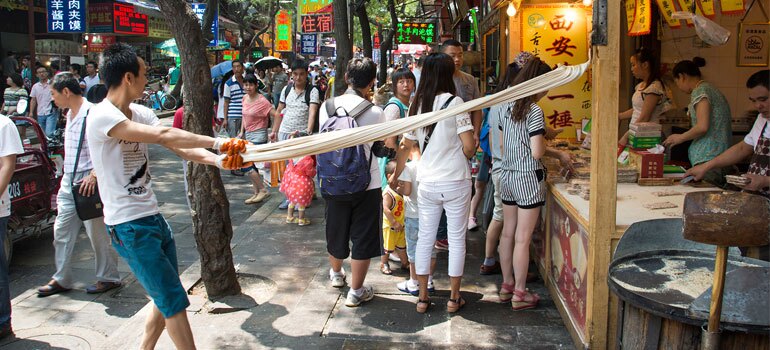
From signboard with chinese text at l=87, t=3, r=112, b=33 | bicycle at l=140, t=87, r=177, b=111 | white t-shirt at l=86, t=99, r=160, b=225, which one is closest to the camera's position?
white t-shirt at l=86, t=99, r=160, b=225

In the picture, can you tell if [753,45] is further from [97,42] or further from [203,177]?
[97,42]

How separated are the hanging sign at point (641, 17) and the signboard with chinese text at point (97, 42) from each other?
20856 millimetres

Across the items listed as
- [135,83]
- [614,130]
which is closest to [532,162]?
[614,130]

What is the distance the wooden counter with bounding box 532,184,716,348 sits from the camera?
150 inches

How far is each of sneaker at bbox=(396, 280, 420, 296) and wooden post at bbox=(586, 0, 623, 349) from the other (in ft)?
5.20

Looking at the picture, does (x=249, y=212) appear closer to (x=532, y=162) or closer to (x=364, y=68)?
(x=364, y=68)

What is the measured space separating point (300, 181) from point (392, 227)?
1817 millimetres

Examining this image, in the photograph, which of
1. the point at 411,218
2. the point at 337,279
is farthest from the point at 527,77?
the point at 337,279

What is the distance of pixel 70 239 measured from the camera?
5633 millimetres

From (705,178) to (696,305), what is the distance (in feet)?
9.77

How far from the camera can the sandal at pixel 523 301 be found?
4.82 m

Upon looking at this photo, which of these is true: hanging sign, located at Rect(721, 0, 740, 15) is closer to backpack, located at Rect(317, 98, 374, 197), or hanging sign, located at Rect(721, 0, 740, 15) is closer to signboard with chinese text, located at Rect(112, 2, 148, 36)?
backpack, located at Rect(317, 98, 374, 197)

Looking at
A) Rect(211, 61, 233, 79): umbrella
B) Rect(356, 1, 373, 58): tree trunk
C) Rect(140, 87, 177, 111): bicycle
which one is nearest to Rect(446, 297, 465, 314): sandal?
Rect(211, 61, 233, 79): umbrella

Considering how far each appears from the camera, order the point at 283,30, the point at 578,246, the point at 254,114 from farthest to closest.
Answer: the point at 283,30, the point at 254,114, the point at 578,246
